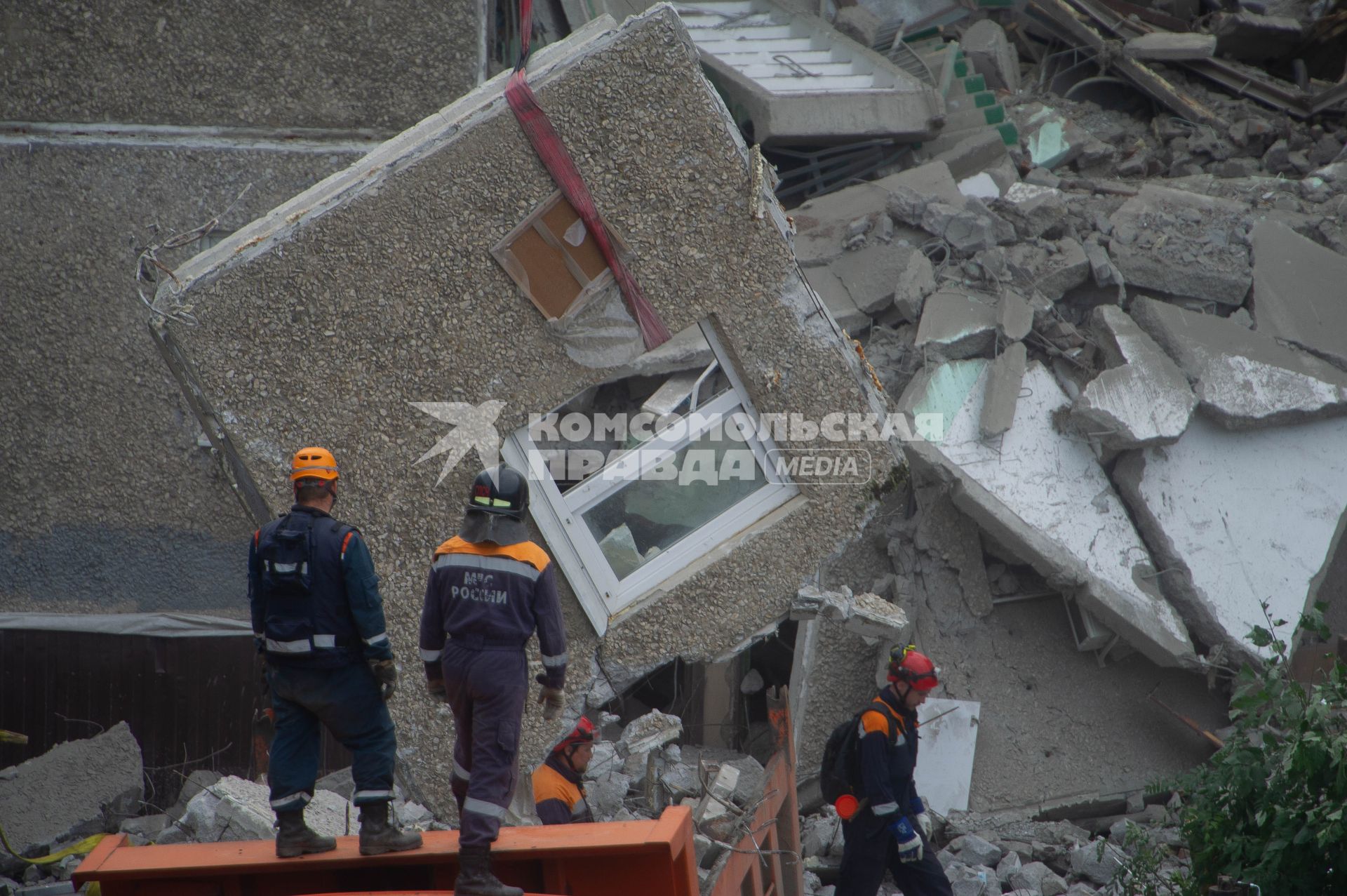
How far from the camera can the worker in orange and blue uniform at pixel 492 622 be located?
326 centimetres

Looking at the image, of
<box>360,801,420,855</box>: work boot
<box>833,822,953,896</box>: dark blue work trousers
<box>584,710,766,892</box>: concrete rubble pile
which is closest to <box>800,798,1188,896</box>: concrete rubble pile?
<box>833,822,953,896</box>: dark blue work trousers

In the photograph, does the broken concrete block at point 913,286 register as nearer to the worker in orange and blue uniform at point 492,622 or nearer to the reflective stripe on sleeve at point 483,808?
the worker in orange and blue uniform at point 492,622

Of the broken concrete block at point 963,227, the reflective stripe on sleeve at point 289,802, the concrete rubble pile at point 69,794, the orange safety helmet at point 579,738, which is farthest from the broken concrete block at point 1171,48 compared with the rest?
the concrete rubble pile at point 69,794

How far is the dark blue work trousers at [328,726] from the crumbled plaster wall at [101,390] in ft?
7.90

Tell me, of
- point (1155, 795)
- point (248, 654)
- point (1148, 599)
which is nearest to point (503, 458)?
point (248, 654)

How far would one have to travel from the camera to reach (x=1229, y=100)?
923 centimetres

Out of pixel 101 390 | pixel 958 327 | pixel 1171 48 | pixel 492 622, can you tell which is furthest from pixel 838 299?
pixel 1171 48

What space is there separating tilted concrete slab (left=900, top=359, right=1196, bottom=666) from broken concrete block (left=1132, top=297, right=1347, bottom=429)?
2.48ft

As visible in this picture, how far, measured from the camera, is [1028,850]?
5.44 meters

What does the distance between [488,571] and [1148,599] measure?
13.9ft

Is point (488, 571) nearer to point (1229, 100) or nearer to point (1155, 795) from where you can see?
point (1155, 795)

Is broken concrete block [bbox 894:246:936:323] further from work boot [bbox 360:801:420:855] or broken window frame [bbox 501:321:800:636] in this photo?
work boot [bbox 360:801:420:855]

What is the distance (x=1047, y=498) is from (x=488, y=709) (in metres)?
3.92

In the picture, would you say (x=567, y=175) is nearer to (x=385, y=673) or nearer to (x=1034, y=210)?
(x=385, y=673)
